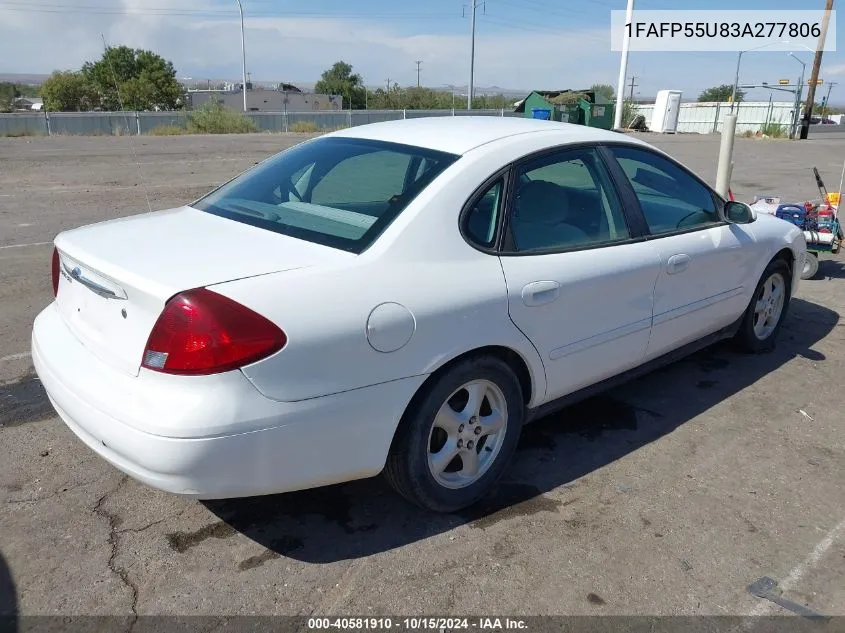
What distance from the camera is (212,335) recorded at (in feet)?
7.64

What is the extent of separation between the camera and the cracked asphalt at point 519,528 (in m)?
2.59

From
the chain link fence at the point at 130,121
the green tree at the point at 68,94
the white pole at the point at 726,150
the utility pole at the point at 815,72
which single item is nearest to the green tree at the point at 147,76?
the green tree at the point at 68,94

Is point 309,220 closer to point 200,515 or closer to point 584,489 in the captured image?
point 200,515

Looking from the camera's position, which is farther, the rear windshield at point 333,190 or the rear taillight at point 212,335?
the rear windshield at point 333,190

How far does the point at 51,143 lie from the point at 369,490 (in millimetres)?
24218

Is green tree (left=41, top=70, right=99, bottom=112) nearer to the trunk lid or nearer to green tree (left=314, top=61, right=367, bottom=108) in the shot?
green tree (left=314, top=61, right=367, bottom=108)

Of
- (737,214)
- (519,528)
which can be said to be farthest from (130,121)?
(519,528)

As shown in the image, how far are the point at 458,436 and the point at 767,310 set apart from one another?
3079mm

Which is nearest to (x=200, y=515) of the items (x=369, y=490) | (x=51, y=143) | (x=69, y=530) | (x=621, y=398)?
(x=69, y=530)

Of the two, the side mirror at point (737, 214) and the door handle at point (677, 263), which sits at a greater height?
the side mirror at point (737, 214)

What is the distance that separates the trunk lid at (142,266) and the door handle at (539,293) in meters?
0.82

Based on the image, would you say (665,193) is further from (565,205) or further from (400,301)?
(400,301)

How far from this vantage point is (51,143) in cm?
2330

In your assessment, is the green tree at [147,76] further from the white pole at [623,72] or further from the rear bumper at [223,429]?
the rear bumper at [223,429]
